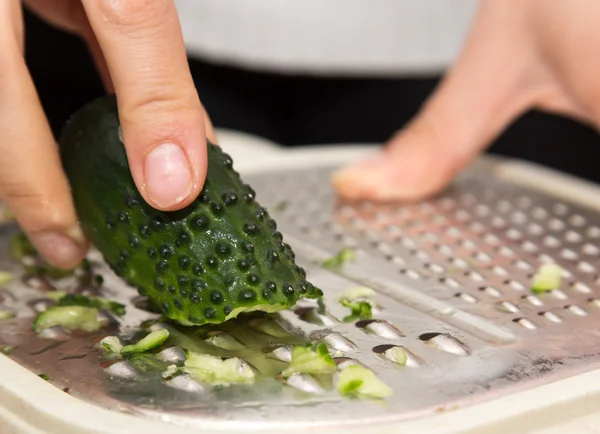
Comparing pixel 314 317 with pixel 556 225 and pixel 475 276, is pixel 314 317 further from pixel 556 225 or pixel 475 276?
pixel 556 225

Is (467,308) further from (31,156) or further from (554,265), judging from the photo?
(31,156)

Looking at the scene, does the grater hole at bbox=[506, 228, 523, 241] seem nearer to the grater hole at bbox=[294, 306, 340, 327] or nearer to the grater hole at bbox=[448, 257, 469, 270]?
the grater hole at bbox=[448, 257, 469, 270]

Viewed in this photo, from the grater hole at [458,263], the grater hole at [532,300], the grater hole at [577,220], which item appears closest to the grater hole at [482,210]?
the grater hole at [577,220]

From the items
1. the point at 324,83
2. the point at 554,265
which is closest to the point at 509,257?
the point at 554,265

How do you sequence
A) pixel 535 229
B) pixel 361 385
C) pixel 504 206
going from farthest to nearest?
pixel 504 206 < pixel 535 229 < pixel 361 385

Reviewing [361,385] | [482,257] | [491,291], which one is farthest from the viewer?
[482,257]

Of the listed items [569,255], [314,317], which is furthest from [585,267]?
[314,317]
